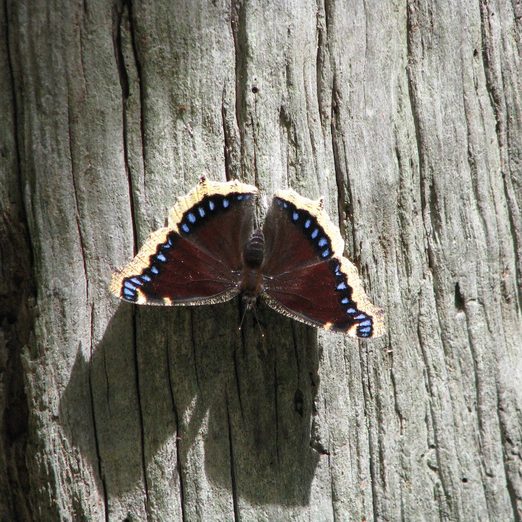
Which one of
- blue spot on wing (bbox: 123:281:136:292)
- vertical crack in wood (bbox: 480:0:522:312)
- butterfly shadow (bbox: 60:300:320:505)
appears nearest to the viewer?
blue spot on wing (bbox: 123:281:136:292)

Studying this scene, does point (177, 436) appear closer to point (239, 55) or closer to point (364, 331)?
point (364, 331)

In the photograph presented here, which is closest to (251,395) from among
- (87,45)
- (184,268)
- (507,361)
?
(184,268)

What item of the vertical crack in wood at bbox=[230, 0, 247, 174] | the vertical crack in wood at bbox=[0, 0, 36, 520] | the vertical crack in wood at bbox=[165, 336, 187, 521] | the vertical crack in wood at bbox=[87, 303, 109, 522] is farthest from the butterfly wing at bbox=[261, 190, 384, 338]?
the vertical crack in wood at bbox=[0, 0, 36, 520]

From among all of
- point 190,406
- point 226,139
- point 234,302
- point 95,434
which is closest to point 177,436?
point 190,406

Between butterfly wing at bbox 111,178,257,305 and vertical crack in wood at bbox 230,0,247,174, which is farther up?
vertical crack in wood at bbox 230,0,247,174

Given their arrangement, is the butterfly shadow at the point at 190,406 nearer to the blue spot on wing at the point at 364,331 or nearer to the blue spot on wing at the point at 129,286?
the blue spot on wing at the point at 129,286

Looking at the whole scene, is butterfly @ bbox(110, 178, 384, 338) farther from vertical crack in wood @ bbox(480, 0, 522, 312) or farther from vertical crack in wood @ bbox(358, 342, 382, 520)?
vertical crack in wood @ bbox(480, 0, 522, 312)

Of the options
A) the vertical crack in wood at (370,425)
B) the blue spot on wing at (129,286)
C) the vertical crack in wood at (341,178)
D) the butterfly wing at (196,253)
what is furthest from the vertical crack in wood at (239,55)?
the vertical crack in wood at (370,425)

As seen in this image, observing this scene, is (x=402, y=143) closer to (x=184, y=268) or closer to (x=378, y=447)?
(x=184, y=268)
